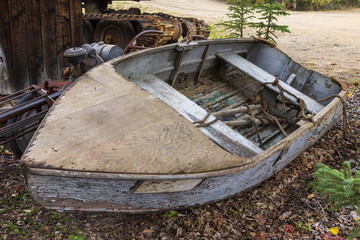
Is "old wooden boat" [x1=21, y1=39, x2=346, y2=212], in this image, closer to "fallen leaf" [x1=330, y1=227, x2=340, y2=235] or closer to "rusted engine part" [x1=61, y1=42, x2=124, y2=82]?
"rusted engine part" [x1=61, y1=42, x2=124, y2=82]

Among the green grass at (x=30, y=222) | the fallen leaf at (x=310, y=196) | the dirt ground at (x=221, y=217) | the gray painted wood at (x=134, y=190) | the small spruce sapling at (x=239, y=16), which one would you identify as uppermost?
the small spruce sapling at (x=239, y=16)

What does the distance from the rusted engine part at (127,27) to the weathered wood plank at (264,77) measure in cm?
340

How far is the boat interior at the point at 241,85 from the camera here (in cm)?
435

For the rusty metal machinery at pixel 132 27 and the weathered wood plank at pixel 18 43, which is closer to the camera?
the weathered wood plank at pixel 18 43

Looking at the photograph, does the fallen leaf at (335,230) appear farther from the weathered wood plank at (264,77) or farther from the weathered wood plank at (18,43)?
the weathered wood plank at (18,43)

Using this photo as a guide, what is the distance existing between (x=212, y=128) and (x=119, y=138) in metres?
1.13

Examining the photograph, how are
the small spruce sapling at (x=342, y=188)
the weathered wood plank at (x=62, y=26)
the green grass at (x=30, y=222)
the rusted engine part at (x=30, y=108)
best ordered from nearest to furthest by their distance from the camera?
1. the small spruce sapling at (x=342, y=188)
2. the green grass at (x=30, y=222)
3. the rusted engine part at (x=30, y=108)
4. the weathered wood plank at (x=62, y=26)

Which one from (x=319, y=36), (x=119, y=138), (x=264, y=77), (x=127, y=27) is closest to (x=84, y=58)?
(x=119, y=138)

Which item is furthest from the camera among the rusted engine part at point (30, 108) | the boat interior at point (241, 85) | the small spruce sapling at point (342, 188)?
the boat interior at point (241, 85)

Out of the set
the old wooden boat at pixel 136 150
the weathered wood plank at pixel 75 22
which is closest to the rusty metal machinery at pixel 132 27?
the weathered wood plank at pixel 75 22

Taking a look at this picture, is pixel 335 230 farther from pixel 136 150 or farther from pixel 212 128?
pixel 136 150

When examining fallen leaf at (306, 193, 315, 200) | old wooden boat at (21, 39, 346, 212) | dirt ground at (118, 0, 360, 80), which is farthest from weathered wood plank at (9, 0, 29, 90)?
dirt ground at (118, 0, 360, 80)

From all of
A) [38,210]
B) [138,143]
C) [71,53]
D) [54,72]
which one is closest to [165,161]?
[138,143]

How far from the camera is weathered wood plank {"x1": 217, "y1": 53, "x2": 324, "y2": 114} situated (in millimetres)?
4746
